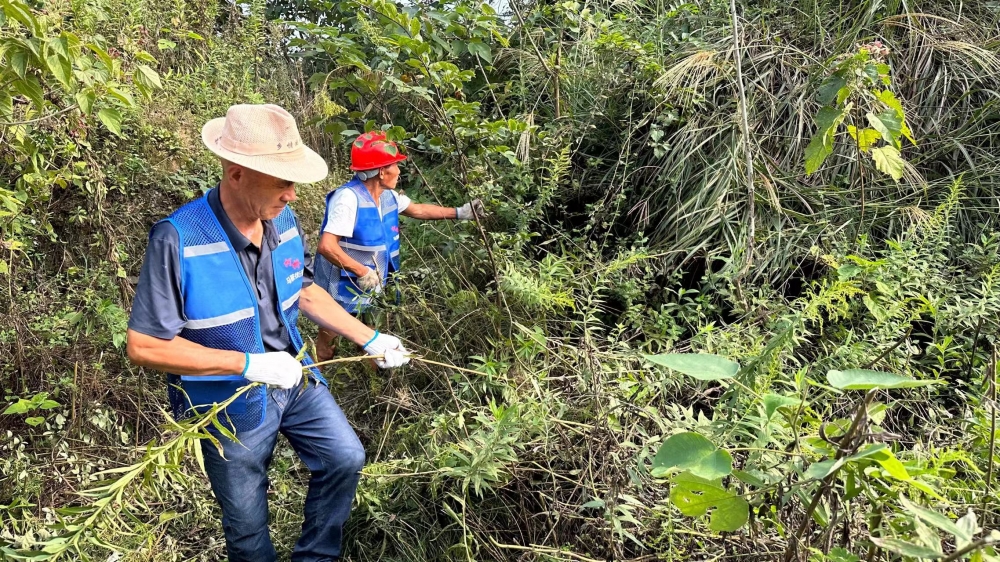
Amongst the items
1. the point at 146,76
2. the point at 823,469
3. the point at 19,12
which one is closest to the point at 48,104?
the point at 146,76

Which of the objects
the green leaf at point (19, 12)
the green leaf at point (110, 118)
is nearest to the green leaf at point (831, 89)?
the green leaf at point (19, 12)

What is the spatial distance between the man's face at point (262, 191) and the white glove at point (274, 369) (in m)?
0.50

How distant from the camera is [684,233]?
11.2 ft

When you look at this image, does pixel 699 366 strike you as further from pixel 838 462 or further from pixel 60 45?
pixel 60 45

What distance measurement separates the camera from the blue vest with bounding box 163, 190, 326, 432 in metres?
2.15

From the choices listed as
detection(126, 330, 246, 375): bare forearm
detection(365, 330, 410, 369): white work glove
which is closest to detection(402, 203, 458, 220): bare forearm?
detection(365, 330, 410, 369): white work glove

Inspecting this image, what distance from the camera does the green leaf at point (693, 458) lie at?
1276mm

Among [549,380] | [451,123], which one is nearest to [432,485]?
[549,380]

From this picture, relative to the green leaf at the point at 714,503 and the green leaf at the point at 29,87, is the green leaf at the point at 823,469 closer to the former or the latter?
the green leaf at the point at 714,503

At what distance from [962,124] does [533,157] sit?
230cm

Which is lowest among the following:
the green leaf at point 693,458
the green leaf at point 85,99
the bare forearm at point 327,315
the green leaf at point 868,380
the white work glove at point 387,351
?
the white work glove at point 387,351

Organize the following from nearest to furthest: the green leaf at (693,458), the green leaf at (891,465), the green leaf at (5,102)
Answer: the green leaf at (891,465) → the green leaf at (693,458) → the green leaf at (5,102)

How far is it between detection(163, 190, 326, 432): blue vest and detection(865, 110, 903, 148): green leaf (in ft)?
7.84

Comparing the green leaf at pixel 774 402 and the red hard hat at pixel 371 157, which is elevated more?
the green leaf at pixel 774 402
